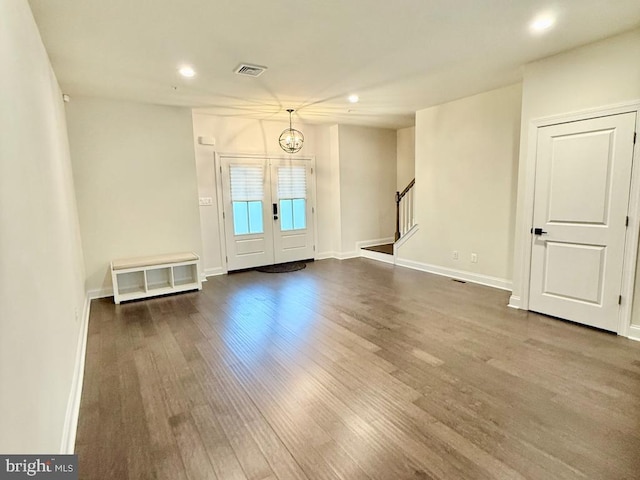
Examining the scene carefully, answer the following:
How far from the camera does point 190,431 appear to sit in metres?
2.06

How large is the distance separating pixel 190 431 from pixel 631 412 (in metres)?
2.71

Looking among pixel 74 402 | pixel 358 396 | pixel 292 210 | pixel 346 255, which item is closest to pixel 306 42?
pixel 358 396

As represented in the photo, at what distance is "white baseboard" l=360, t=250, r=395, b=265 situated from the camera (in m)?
6.59

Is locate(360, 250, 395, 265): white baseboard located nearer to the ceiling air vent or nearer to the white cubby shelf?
the white cubby shelf

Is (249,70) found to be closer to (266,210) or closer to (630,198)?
(266,210)

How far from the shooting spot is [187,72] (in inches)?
145

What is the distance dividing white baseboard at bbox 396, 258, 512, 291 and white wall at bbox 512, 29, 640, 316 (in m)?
0.74

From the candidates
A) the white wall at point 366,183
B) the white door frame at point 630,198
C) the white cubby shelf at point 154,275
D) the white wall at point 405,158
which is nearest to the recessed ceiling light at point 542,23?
the white door frame at point 630,198

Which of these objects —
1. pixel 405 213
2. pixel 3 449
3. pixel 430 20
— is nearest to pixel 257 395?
pixel 3 449

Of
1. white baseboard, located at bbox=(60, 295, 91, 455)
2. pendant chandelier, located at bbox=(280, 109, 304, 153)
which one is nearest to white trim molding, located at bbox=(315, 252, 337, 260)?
pendant chandelier, located at bbox=(280, 109, 304, 153)

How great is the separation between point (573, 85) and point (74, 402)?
16.3ft

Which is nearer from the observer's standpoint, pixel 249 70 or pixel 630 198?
pixel 630 198

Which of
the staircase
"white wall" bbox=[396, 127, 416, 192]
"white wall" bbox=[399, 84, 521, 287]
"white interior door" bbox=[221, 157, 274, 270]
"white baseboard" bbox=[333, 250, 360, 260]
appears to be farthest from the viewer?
"white wall" bbox=[396, 127, 416, 192]

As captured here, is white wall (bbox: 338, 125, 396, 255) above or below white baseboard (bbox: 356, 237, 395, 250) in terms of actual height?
above
